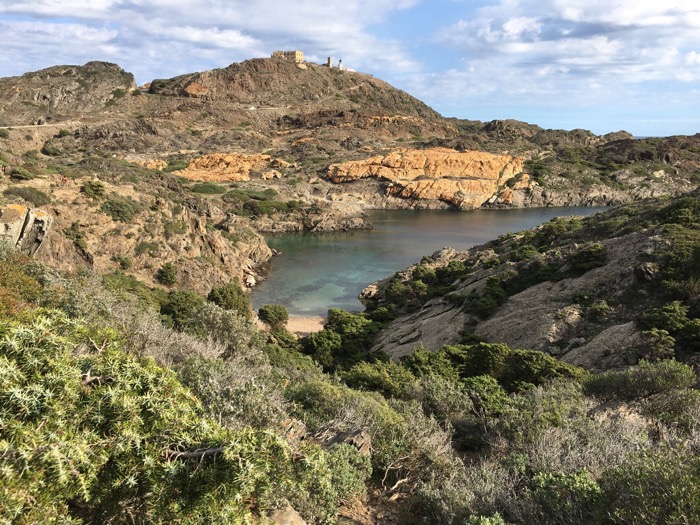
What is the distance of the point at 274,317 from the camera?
106 feet

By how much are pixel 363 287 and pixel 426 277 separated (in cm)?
835

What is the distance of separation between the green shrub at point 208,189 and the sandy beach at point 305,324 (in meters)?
50.5

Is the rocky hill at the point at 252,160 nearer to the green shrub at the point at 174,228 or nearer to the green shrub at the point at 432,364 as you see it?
the green shrub at the point at 174,228

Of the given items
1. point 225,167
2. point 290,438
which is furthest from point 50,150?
→ point 290,438

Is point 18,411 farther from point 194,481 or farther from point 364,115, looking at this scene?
point 364,115

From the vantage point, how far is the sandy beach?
33.3 meters

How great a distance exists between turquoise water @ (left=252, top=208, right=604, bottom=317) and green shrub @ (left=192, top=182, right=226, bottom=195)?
1788cm

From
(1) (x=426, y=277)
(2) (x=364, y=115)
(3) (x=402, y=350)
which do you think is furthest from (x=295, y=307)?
(2) (x=364, y=115)

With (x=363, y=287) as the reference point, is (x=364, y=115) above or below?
above

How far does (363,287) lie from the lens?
4544 centimetres

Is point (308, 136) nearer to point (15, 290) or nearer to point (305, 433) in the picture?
point (15, 290)

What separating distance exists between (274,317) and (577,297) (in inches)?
764

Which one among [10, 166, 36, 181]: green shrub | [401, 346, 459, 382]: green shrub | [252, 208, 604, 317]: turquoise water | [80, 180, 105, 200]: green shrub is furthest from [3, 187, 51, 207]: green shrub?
[401, 346, 459, 382]: green shrub

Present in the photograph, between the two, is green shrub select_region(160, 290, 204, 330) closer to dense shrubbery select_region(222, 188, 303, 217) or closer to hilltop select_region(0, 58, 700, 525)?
hilltop select_region(0, 58, 700, 525)
